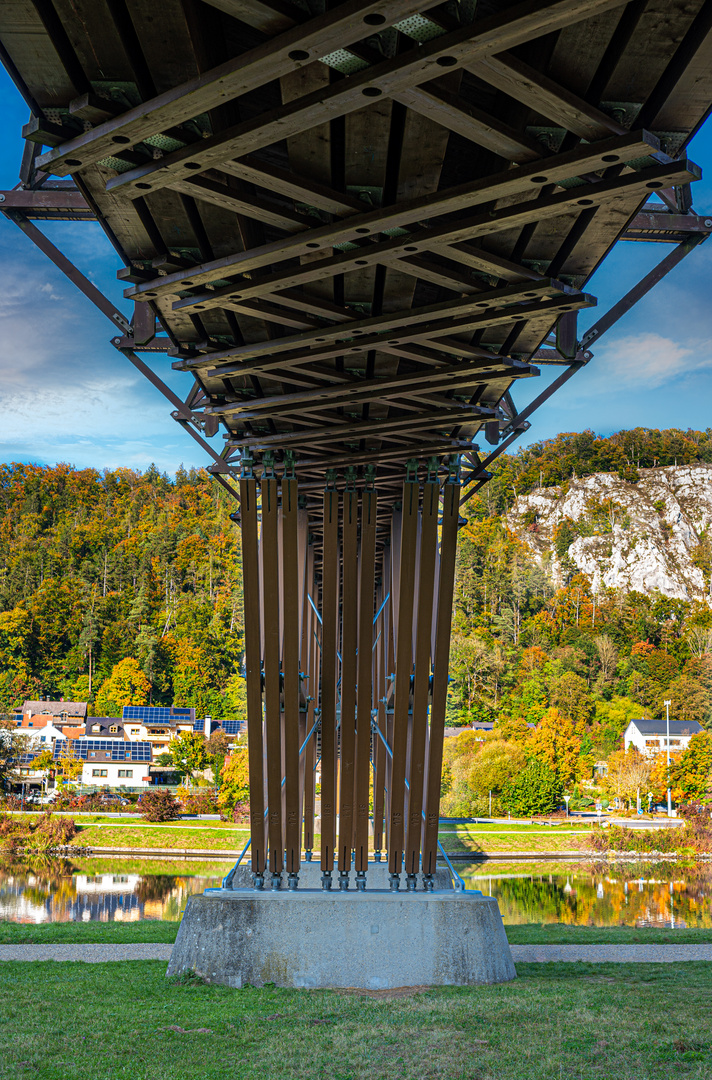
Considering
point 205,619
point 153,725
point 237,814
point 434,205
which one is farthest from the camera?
point 205,619

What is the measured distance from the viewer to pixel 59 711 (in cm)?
8931

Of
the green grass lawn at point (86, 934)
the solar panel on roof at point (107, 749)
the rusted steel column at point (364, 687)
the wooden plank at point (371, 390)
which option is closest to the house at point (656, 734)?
the solar panel on roof at point (107, 749)

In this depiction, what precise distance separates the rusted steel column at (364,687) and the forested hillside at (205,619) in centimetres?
6061

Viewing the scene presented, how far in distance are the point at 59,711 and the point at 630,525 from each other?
90.4m

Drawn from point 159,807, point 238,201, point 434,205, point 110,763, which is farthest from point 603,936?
point 110,763

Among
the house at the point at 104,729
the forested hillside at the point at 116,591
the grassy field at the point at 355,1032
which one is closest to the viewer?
the grassy field at the point at 355,1032

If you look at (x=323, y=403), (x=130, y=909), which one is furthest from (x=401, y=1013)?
(x=130, y=909)

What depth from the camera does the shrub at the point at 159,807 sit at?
5138cm

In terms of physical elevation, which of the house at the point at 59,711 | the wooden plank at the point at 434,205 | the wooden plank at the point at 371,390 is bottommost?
the house at the point at 59,711

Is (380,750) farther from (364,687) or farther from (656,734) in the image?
(656,734)

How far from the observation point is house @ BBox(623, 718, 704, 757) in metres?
73.4

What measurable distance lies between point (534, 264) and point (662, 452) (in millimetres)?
160819

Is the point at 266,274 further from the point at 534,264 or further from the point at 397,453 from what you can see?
the point at 397,453

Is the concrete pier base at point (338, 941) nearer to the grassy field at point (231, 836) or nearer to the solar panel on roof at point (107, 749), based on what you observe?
the grassy field at point (231, 836)
